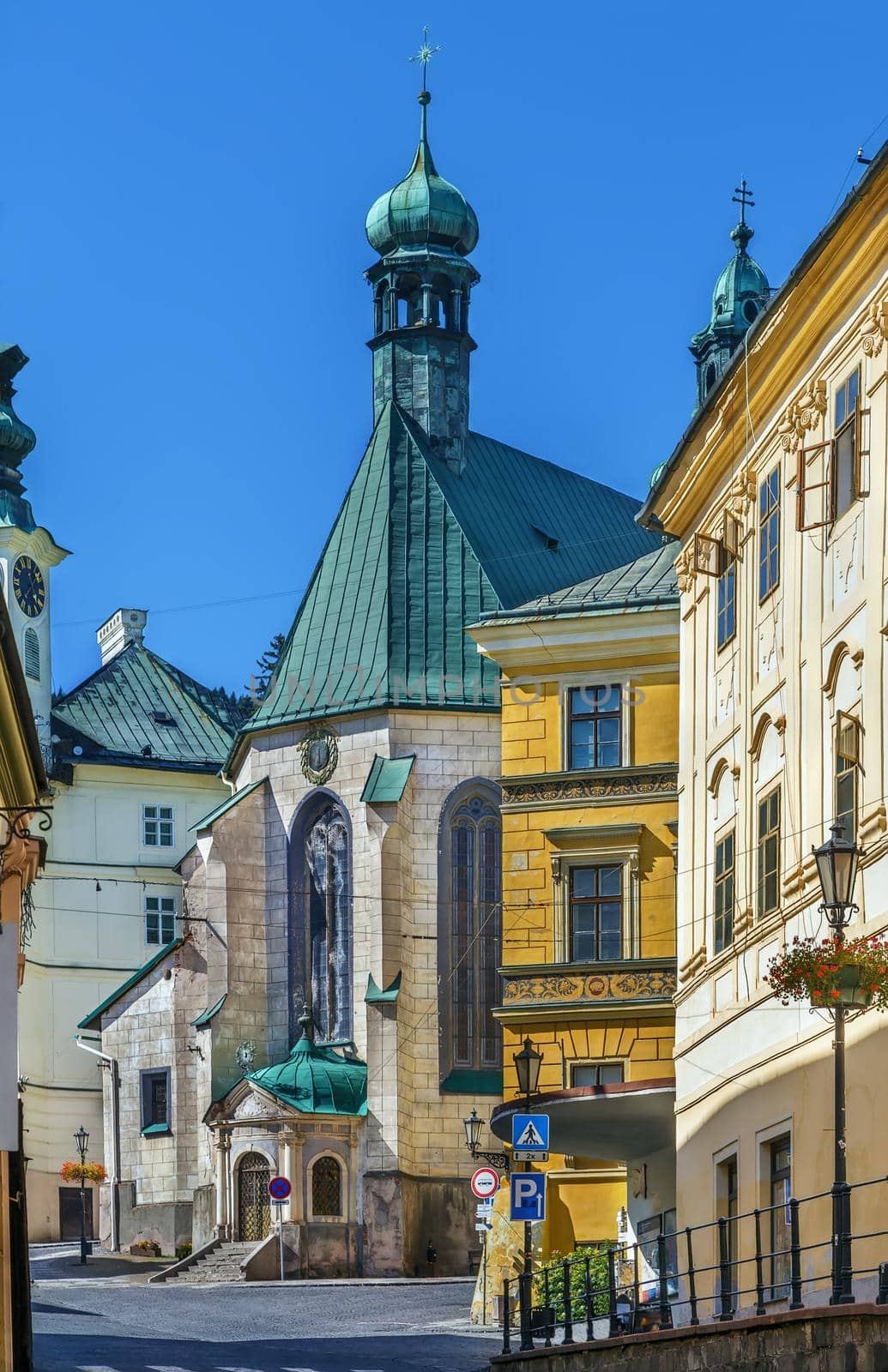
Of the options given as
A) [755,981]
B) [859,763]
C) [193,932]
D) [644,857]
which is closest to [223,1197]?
[193,932]

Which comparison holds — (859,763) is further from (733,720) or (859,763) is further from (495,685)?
(495,685)

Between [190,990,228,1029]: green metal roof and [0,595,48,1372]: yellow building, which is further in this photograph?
[190,990,228,1029]: green metal roof

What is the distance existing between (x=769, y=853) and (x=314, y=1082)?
34917 millimetres

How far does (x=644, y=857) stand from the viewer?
150ft

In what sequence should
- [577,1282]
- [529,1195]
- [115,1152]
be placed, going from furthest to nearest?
[115,1152]
[577,1282]
[529,1195]

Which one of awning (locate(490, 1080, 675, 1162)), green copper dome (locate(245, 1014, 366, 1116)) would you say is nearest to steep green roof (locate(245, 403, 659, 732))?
green copper dome (locate(245, 1014, 366, 1116))

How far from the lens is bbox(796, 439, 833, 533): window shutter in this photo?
26.1 metres

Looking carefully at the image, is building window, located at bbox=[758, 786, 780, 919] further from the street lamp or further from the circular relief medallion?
the circular relief medallion

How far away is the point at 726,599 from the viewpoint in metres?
31.0

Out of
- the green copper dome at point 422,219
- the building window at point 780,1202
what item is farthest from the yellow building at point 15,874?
the green copper dome at point 422,219

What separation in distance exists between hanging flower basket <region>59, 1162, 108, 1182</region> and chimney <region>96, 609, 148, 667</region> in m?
23.3

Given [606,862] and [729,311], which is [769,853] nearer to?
[606,862]

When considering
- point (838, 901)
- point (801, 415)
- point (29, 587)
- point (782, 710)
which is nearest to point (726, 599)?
point (782, 710)

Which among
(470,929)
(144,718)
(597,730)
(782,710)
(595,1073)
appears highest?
(144,718)
